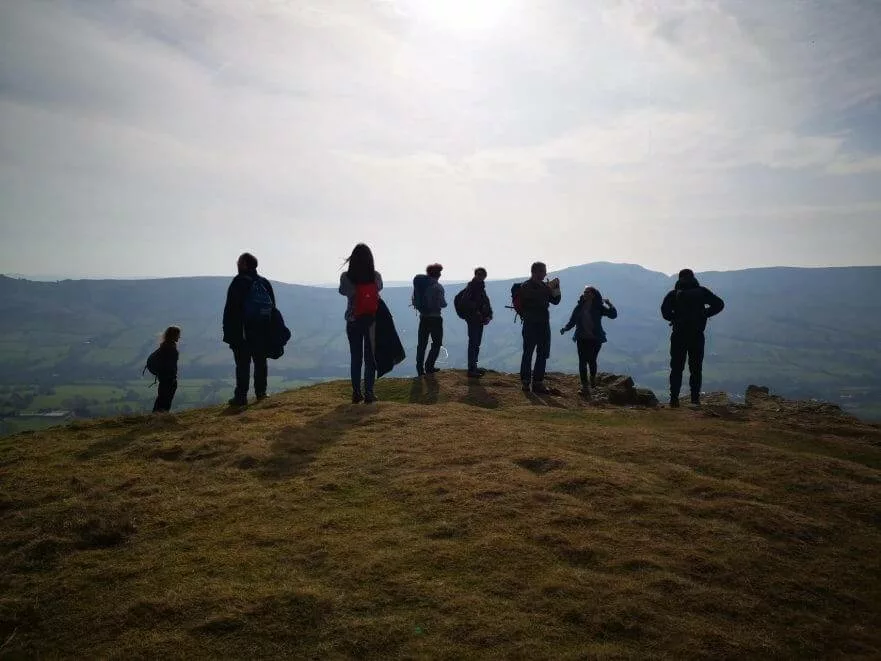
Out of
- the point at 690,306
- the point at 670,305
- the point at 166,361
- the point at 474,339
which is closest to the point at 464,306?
the point at 474,339

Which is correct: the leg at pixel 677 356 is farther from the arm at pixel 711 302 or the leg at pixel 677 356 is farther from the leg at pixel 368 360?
the leg at pixel 368 360

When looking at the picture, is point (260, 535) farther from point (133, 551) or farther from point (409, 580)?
point (409, 580)

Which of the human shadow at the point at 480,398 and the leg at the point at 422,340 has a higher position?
the leg at the point at 422,340

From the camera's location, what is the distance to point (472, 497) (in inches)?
240

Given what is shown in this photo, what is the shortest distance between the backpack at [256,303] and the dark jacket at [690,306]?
1029cm

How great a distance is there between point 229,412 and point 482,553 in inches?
328

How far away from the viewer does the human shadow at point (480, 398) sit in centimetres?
1260

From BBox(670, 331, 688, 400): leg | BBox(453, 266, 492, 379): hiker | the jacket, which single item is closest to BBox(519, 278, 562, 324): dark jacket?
BBox(453, 266, 492, 379): hiker

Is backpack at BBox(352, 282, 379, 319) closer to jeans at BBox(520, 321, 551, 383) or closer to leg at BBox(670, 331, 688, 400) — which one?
jeans at BBox(520, 321, 551, 383)

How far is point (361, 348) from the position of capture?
1212 cm

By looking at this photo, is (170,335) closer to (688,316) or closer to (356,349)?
(356,349)

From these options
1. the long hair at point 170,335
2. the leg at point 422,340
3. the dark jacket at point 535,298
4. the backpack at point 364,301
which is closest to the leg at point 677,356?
the dark jacket at point 535,298

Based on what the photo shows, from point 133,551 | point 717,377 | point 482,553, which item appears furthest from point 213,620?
point 717,377

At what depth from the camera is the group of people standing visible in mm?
12039
